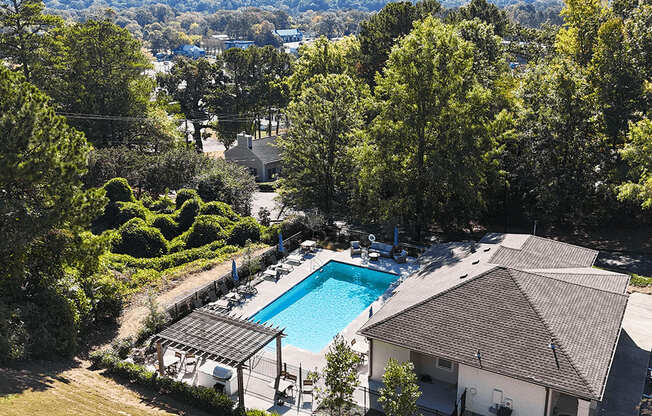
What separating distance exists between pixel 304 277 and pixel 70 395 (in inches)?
555

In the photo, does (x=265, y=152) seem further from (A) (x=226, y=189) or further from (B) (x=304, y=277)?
(B) (x=304, y=277)

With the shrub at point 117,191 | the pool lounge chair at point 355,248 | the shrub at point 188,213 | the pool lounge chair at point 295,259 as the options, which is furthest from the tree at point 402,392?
the shrub at point 117,191

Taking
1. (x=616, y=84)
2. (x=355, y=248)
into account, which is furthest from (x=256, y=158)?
(x=616, y=84)

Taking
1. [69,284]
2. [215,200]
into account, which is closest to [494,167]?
[215,200]

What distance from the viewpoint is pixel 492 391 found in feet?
58.1

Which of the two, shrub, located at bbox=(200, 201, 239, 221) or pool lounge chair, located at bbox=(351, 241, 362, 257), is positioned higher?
shrub, located at bbox=(200, 201, 239, 221)

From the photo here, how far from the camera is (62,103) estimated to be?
4931cm

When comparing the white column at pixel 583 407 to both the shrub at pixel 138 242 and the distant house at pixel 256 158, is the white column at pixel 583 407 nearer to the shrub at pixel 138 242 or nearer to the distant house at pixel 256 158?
the shrub at pixel 138 242

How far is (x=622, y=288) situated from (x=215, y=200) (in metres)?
27.6

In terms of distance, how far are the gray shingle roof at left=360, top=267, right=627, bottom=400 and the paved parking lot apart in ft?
7.49

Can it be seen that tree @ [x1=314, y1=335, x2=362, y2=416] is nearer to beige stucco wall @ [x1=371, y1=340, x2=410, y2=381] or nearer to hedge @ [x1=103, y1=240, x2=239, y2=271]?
beige stucco wall @ [x1=371, y1=340, x2=410, y2=381]

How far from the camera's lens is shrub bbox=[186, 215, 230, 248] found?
33812 millimetres

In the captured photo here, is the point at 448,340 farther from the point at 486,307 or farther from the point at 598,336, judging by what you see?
the point at 598,336

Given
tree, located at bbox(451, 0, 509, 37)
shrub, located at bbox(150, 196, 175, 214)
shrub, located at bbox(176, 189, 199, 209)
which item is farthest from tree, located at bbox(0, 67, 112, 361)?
tree, located at bbox(451, 0, 509, 37)
